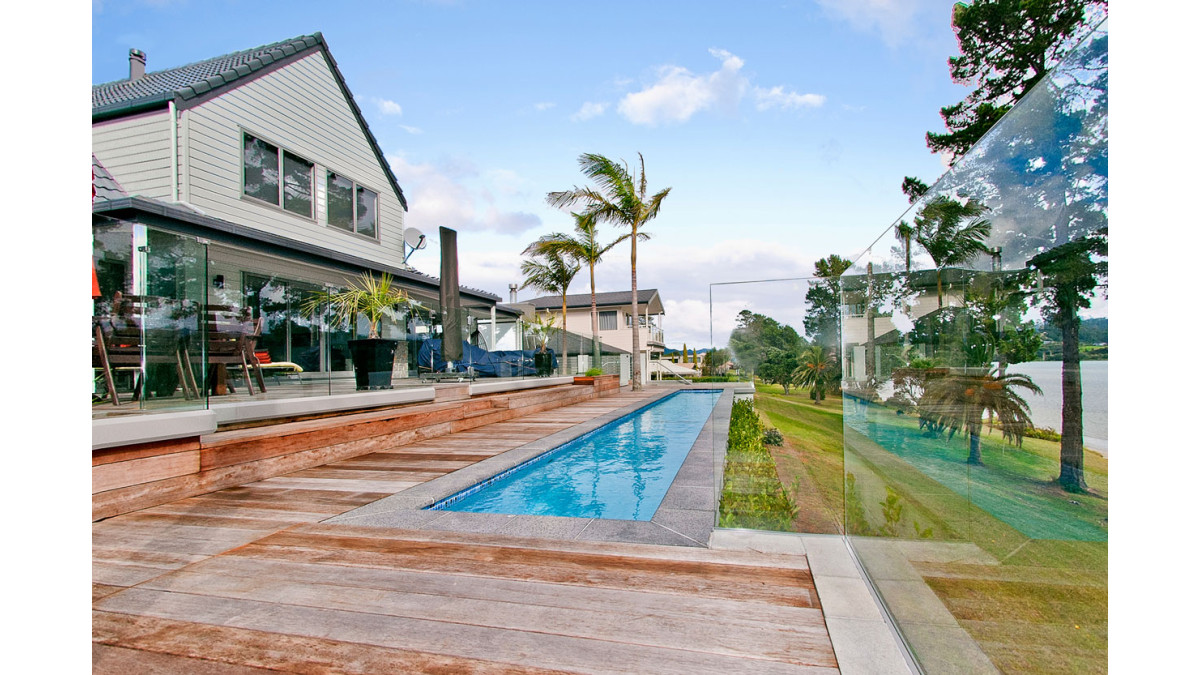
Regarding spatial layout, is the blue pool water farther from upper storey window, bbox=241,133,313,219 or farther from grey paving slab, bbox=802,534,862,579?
upper storey window, bbox=241,133,313,219

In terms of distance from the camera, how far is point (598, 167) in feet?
50.2

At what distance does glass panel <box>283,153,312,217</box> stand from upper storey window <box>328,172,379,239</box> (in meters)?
0.50

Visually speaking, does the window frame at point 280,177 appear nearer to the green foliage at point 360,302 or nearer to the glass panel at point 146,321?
the green foliage at point 360,302

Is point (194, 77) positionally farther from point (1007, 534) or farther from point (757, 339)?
point (1007, 534)

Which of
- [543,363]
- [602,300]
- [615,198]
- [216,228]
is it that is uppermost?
[615,198]

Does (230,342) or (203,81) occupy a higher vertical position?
(203,81)

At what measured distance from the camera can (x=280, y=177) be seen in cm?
917

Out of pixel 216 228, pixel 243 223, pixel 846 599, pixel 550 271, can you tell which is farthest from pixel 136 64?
pixel 846 599

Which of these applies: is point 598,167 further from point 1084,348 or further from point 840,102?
point 1084,348

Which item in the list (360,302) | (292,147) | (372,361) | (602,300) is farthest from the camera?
(602,300)

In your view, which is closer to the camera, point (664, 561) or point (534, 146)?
point (664, 561)

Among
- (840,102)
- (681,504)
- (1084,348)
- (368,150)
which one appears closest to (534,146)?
(368,150)

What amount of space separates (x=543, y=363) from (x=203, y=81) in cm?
805
